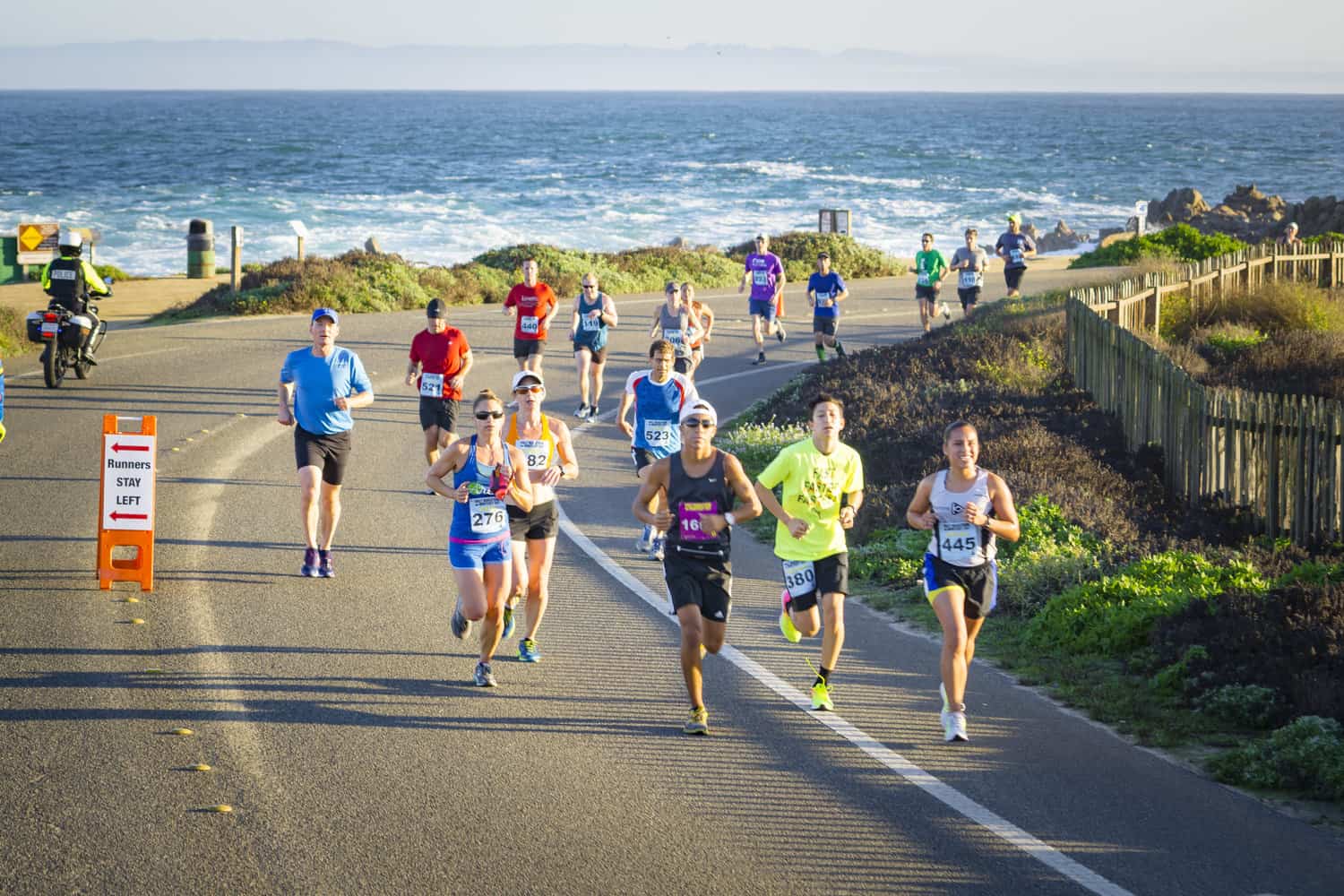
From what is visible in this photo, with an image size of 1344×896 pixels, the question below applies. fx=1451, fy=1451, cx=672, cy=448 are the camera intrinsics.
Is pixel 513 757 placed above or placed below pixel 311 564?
below

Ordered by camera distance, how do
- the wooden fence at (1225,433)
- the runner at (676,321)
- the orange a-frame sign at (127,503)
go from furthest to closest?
1. the runner at (676,321)
2. the wooden fence at (1225,433)
3. the orange a-frame sign at (127,503)

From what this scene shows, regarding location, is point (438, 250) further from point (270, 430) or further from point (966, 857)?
point (966, 857)

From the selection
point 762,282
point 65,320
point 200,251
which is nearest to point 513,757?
point 65,320

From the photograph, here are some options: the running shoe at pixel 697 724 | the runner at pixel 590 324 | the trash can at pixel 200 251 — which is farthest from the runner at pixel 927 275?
the trash can at pixel 200 251

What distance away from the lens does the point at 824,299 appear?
73.0 feet

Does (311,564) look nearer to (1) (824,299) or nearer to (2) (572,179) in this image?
(1) (824,299)

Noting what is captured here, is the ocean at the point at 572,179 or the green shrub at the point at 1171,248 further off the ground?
the ocean at the point at 572,179

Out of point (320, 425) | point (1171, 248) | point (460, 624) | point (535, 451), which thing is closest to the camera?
point (460, 624)

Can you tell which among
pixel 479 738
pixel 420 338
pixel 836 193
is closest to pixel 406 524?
pixel 420 338

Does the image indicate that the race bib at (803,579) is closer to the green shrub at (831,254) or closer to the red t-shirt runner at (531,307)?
the red t-shirt runner at (531,307)

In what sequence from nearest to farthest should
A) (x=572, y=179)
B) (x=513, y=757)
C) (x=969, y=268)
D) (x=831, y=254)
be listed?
(x=513, y=757), (x=969, y=268), (x=831, y=254), (x=572, y=179)

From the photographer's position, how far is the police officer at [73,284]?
20.1 metres

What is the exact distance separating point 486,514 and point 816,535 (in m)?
1.98

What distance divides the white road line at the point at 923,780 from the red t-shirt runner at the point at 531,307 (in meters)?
7.26
